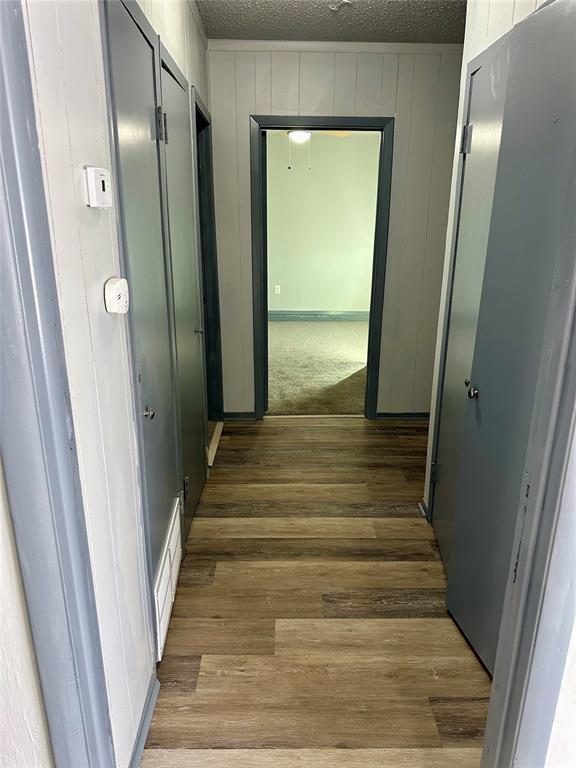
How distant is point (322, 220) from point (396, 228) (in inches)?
141

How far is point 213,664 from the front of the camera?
→ 6.12 feet

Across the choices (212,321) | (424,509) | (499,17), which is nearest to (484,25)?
(499,17)

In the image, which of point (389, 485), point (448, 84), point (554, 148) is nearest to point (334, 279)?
point (448, 84)

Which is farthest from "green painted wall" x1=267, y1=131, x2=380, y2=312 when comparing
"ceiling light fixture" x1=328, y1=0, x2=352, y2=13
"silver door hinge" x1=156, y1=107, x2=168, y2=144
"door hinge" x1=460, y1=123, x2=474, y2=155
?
"silver door hinge" x1=156, y1=107, x2=168, y2=144

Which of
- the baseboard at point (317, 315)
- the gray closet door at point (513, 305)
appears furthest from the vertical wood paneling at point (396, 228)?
the baseboard at point (317, 315)

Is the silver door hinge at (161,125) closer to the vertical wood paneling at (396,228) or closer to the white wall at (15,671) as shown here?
the white wall at (15,671)

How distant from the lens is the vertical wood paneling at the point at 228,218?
3.41 metres

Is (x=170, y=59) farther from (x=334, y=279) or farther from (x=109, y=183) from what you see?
(x=334, y=279)

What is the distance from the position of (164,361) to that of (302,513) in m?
1.27

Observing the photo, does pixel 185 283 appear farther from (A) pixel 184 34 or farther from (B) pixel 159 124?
(A) pixel 184 34

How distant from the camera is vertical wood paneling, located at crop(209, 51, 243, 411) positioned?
3410 millimetres

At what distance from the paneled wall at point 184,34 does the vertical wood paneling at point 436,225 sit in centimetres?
157

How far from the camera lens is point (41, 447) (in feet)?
3.10

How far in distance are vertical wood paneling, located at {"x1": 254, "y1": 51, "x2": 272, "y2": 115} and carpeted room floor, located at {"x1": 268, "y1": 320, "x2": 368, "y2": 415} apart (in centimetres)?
220
